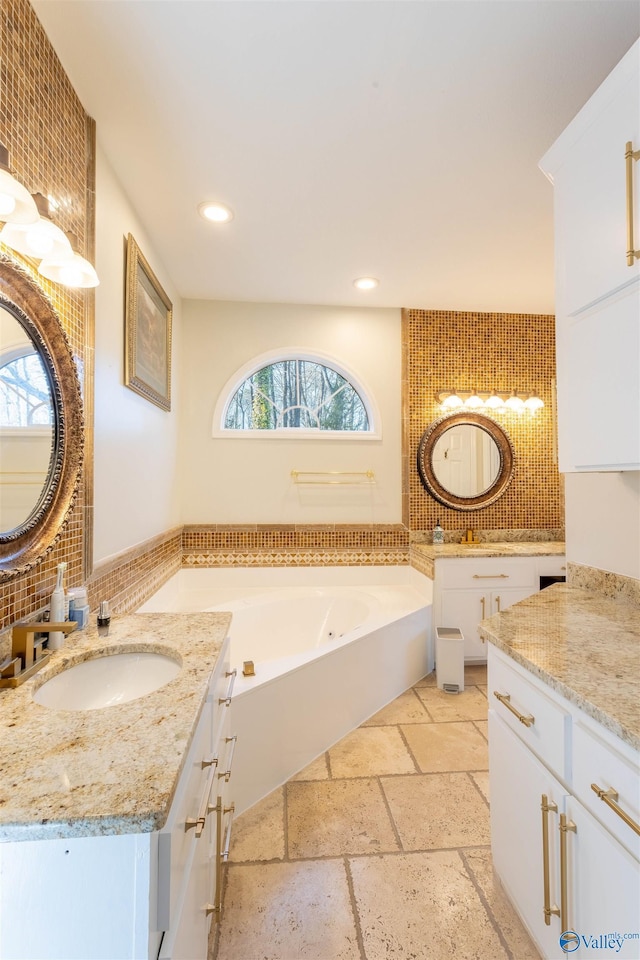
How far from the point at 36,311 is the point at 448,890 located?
7.30ft

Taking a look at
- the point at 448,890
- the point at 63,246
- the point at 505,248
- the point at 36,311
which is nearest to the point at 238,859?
the point at 448,890

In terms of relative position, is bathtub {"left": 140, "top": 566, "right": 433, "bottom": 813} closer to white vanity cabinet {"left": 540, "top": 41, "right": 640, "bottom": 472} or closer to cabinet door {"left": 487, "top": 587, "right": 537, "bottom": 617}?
cabinet door {"left": 487, "top": 587, "right": 537, "bottom": 617}

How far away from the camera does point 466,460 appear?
3.76m

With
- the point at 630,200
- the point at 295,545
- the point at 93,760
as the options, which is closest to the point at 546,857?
Result: the point at 93,760

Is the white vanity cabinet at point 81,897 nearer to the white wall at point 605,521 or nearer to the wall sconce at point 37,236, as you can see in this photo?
the wall sconce at point 37,236

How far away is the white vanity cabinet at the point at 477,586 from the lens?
311cm

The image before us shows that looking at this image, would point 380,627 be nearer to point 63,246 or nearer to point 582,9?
point 63,246

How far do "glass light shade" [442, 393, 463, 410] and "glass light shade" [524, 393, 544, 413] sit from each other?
1.98ft

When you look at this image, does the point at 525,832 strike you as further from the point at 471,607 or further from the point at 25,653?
the point at 471,607

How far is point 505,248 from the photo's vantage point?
8.79 feet

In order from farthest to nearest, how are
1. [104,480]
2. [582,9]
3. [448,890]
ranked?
[104,480] → [448,890] → [582,9]

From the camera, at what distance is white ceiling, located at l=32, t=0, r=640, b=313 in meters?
1.36

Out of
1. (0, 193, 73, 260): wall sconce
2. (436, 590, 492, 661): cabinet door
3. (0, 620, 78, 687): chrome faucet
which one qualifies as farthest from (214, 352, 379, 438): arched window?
(0, 620, 78, 687): chrome faucet

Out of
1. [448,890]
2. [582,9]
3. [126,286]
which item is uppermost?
[582,9]
